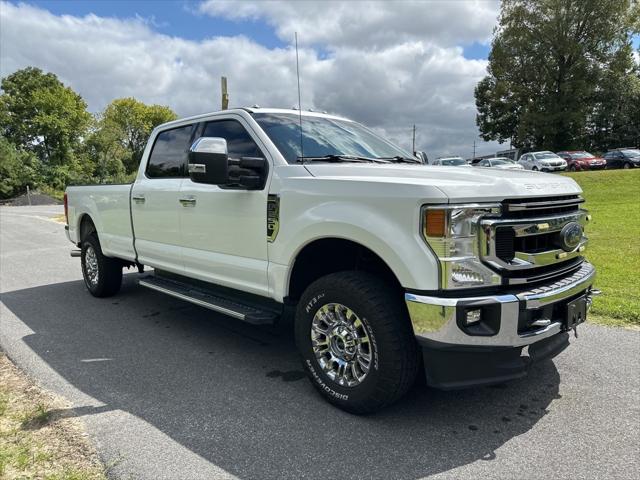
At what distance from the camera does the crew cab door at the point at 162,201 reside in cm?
477

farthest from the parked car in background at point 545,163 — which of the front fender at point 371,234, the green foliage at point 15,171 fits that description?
the green foliage at point 15,171

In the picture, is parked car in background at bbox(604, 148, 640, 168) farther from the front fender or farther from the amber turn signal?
the amber turn signal

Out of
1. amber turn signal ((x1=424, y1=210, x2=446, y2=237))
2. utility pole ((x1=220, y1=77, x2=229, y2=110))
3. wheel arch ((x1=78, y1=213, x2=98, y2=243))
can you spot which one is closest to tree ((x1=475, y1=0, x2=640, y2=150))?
utility pole ((x1=220, y1=77, x2=229, y2=110))

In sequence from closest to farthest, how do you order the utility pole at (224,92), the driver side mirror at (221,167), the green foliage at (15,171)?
the driver side mirror at (221,167) → the utility pole at (224,92) → the green foliage at (15,171)

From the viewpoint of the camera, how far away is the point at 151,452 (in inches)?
111

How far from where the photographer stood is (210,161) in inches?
135

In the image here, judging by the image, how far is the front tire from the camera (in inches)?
115

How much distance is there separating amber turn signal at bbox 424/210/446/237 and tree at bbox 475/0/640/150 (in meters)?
45.8

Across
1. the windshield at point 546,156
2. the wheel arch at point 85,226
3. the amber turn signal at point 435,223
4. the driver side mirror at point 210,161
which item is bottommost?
the wheel arch at point 85,226

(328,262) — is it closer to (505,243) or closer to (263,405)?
(263,405)

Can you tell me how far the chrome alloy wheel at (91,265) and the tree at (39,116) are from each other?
54.7 meters

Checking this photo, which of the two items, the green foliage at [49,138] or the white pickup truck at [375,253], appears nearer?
the white pickup truck at [375,253]

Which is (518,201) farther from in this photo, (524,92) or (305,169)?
(524,92)

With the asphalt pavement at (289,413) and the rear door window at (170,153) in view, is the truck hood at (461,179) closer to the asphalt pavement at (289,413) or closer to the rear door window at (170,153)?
the asphalt pavement at (289,413)
